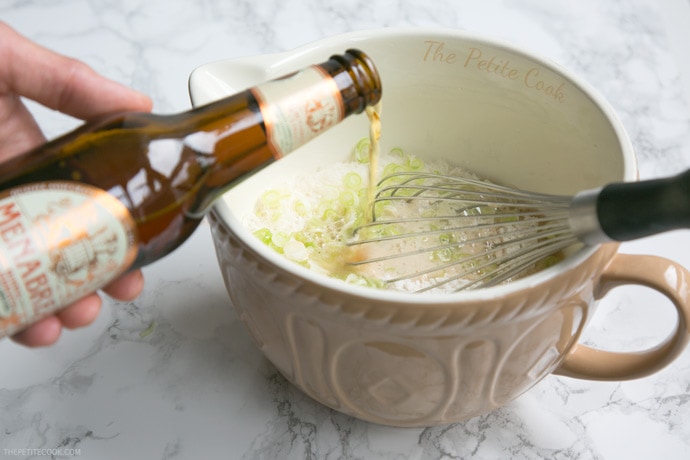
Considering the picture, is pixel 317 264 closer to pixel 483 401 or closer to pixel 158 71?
pixel 483 401

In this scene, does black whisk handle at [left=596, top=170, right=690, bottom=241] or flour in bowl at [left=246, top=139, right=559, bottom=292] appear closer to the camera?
black whisk handle at [left=596, top=170, right=690, bottom=241]

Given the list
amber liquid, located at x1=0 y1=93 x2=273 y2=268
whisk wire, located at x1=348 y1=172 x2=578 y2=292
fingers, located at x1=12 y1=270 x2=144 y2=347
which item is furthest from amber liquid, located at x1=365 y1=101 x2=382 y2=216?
fingers, located at x1=12 y1=270 x2=144 y2=347

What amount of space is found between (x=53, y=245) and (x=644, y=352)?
1.50ft

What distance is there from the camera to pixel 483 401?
2.06ft

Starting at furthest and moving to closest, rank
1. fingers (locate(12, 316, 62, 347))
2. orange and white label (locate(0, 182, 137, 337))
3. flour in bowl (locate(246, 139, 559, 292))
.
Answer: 1. flour in bowl (locate(246, 139, 559, 292))
2. fingers (locate(12, 316, 62, 347))
3. orange and white label (locate(0, 182, 137, 337))

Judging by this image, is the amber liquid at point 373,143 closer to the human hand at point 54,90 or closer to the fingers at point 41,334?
the human hand at point 54,90

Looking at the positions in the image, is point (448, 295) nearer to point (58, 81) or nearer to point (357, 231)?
point (357, 231)

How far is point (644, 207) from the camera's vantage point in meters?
0.51

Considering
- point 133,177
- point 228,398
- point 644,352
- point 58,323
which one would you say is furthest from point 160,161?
point 644,352

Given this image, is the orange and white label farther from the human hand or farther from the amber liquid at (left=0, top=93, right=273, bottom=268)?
the human hand

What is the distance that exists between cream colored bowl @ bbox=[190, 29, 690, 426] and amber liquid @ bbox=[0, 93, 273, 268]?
0.03 metres

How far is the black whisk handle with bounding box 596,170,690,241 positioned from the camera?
1.63ft

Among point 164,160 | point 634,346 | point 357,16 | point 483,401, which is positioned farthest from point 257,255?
point 357,16

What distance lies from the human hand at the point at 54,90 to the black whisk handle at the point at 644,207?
379 millimetres
